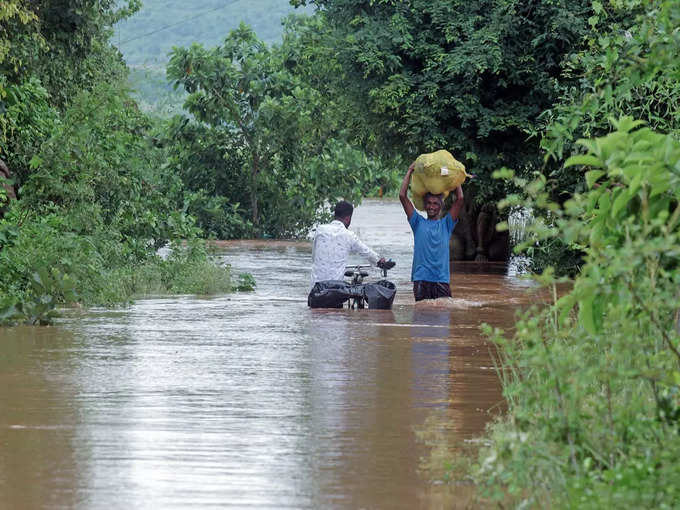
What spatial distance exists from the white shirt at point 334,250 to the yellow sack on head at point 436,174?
1.21 meters

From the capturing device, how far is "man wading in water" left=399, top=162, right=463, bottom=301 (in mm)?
13852

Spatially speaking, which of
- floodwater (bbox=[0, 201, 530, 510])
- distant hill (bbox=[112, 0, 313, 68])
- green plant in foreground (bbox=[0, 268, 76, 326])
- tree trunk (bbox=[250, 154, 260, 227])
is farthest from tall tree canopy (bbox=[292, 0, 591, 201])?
distant hill (bbox=[112, 0, 313, 68])

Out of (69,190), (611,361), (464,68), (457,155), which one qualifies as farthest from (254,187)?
(611,361)

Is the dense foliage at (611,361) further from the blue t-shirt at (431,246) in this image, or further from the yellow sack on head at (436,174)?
the yellow sack on head at (436,174)

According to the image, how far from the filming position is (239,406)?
8.03m

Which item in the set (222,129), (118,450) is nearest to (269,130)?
(222,129)

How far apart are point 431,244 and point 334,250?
111 cm

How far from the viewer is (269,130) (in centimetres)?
3450

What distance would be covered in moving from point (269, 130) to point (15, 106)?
18.2 m

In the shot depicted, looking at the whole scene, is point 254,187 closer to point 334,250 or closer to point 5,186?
point 5,186

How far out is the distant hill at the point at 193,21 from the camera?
500ft

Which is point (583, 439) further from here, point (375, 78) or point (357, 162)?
point (357, 162)

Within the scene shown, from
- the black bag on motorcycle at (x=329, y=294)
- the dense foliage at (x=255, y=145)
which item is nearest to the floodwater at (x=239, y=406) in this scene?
the black bag on motorcycle at (x=329, y=294)

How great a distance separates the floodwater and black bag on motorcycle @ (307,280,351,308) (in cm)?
28
